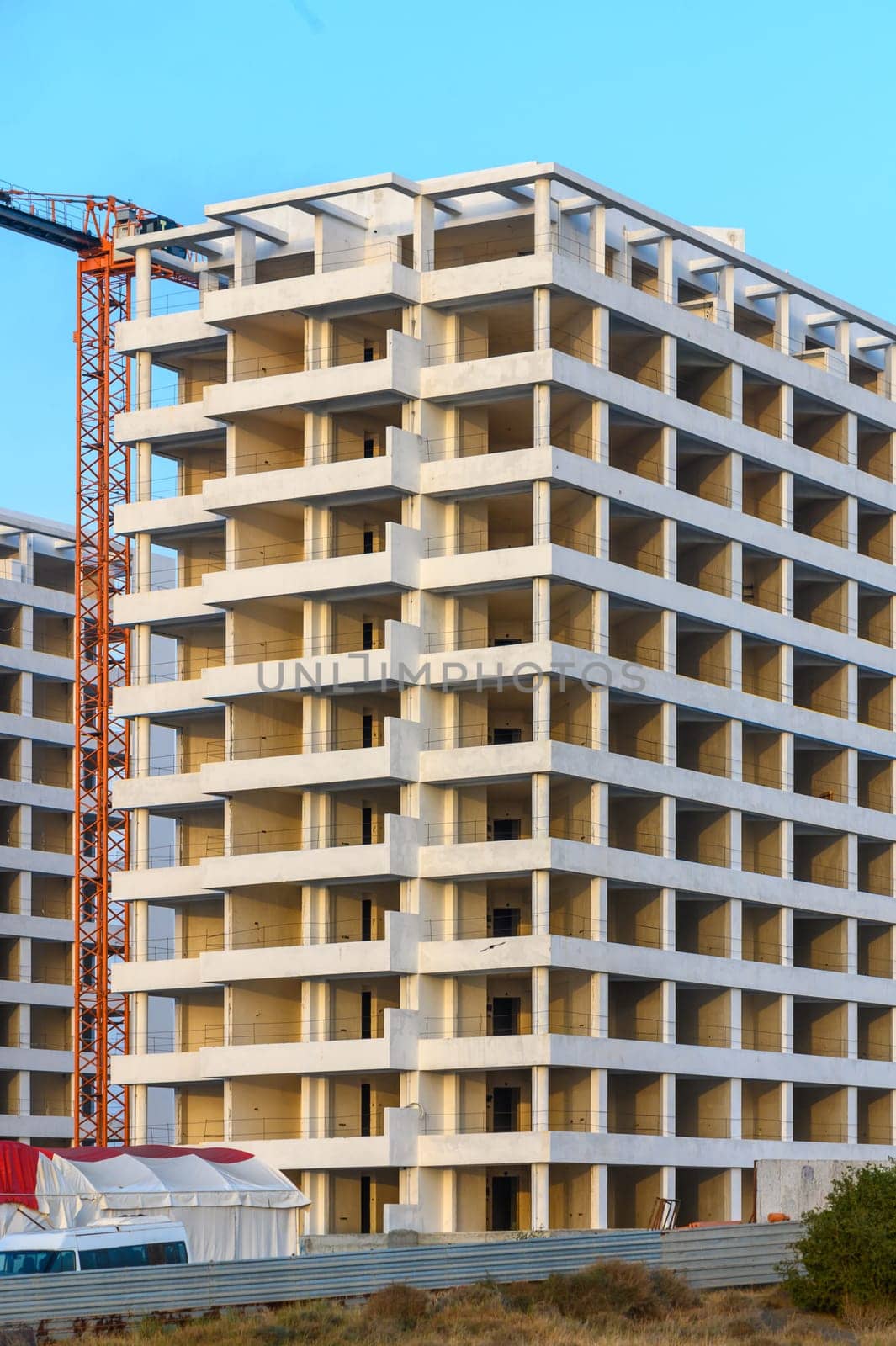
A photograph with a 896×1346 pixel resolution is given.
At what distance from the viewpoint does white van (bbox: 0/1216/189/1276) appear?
48344 mm

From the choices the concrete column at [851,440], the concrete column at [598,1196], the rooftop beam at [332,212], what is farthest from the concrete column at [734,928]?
the rooftop beam at [332,212]

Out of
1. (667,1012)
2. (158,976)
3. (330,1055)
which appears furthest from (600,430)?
(158,976)

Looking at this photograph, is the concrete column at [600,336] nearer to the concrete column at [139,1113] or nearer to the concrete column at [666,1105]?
the concrete column at [666,1105]

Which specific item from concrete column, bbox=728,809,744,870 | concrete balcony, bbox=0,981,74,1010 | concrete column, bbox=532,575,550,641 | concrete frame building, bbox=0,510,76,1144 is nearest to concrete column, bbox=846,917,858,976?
concrete column, bbox=728,809,744,870

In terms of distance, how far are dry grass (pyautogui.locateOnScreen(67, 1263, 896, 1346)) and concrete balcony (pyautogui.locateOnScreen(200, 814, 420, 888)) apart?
Answer: 19.3 metres

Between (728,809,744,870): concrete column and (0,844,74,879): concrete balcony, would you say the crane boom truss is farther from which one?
(728,809,744,870): concrete column

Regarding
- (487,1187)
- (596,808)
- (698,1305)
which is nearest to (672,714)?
(596,808)

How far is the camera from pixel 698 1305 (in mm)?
53531

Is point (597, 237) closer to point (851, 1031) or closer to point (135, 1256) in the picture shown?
point (851, 1031)

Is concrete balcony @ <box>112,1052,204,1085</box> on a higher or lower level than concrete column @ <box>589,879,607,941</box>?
lower

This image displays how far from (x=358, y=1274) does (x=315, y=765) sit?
2479 centimetres

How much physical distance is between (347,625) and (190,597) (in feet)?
23.4

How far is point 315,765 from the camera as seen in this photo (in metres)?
72.8

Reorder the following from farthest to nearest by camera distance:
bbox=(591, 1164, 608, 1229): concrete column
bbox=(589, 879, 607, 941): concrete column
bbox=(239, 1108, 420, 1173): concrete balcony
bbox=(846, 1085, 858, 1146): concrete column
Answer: bbox=(846, 1085, 858, 1146): concrete column
bbox=(589, 879, 607, 941): concrete column
bbox=(591, 1164, 608, 1229): concrete column
bbox=(239, 1108, 420, 1173): concrete balcony
